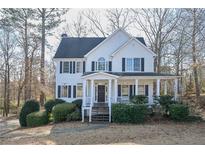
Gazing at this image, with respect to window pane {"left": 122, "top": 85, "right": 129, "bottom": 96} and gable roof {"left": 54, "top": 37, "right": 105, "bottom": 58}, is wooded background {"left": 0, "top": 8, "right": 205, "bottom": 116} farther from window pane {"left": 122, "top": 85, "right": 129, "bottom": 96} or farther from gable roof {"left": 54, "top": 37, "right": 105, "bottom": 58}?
window pane {"left": 122, "top": 85, "right": 129, "bottom": 96}

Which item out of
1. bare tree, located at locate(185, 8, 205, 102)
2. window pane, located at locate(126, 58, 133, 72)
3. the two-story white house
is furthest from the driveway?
bare tree, located at locate(185, 8, 205, 102)

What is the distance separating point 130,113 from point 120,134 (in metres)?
3.91

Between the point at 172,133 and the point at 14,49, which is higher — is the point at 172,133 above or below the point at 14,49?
below

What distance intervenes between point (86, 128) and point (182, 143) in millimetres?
6127

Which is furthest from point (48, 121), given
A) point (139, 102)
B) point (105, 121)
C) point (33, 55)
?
point (33, 55)

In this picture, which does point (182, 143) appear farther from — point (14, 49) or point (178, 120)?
point (14, 49)

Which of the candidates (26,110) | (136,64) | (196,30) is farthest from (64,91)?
(196,30)

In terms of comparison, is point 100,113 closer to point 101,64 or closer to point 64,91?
point 101,64

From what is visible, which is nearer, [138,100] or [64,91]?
[138,100]

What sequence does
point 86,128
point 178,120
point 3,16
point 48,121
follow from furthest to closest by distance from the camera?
point 3,16
point 48,121
point 178,120
point 86,128

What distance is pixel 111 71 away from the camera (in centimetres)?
2294
